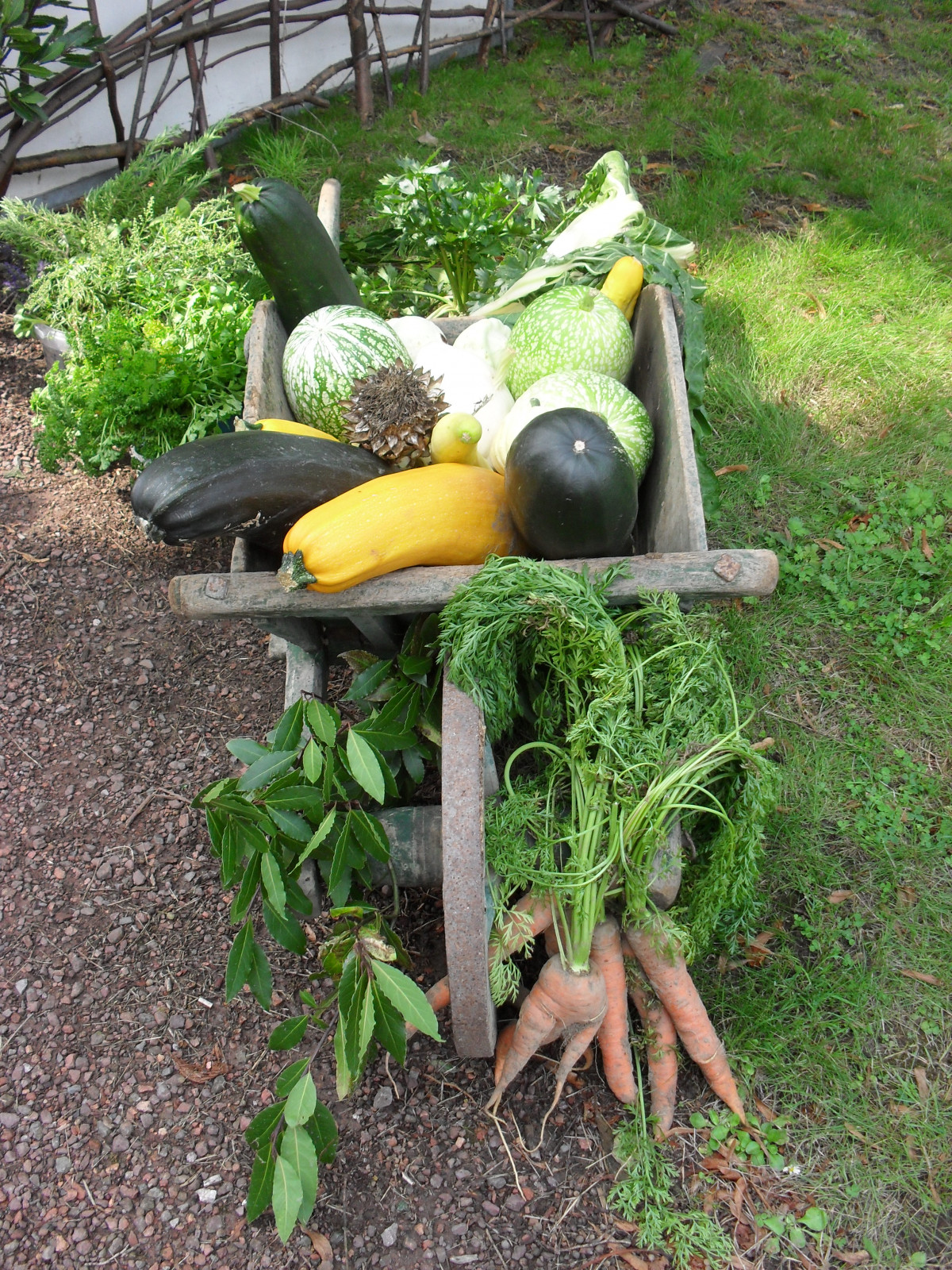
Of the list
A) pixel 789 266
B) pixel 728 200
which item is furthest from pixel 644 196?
pixel 789 266

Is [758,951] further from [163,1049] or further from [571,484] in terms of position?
[163,1049]

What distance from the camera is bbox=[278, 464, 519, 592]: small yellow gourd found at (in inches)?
64.9

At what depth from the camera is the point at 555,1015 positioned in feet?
6.06

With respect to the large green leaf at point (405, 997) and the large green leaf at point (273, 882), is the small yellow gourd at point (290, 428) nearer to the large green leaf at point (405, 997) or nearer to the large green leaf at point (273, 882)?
the large green leaf at point (273, 882)

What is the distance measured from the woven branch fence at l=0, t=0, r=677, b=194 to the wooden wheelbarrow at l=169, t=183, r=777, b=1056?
3134mm

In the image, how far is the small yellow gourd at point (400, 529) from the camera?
165cm

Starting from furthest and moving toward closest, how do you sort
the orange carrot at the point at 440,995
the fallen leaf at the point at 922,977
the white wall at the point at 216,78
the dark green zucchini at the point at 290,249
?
1. the white wall at the point at 216,78
2. the dark green zucchini at the point at 290,249
3. the fallen leaf at the point at 922,977
4. the orange carrot at the point at 440,995

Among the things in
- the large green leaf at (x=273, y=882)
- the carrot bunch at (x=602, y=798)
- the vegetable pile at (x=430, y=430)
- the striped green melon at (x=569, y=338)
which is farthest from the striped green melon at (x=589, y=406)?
the large green leaf at (x=273, y=882)

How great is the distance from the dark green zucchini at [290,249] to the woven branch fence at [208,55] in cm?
243

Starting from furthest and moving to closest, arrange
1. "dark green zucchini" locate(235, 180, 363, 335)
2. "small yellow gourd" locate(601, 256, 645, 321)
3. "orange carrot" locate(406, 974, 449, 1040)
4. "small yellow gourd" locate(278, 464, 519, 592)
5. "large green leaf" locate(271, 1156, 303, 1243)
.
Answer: "small yellow gourd" locate(601, 256, 645, 321) → "dark green zucchini" locate(235, 180, 363, 335) → "orange carrot" locate(406, 974, 449, 1040) → "small yellow gourd" locate(278, 464, 519, 592) → "large green leaf" locate(271, 1156, 303, 1243)

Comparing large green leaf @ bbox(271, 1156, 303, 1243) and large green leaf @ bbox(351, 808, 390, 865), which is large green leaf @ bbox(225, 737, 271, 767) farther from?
large green leaf @ bbox(271, 1156, 303, 1243)

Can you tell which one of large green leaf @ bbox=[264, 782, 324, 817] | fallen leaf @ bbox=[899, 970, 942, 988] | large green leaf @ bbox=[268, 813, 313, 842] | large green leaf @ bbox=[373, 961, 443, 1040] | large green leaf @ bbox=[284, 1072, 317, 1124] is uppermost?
large green leaf @ bbox=[264, 782, 324, 817]

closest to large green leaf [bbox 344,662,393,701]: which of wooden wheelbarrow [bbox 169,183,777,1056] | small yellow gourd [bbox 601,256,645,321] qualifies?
wooden wheelbarrow [bbox 169,183,777,1056]

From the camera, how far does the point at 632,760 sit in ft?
5.65
